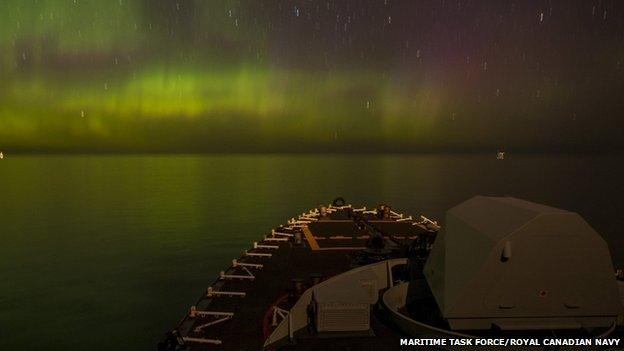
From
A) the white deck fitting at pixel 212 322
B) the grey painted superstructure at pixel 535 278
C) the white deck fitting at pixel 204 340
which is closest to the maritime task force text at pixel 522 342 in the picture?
the grey painted superstructure at pixel 535 278

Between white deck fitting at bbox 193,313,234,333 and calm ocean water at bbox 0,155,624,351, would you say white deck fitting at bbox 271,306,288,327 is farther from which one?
calm ocean water at bbox 0,155,624,351

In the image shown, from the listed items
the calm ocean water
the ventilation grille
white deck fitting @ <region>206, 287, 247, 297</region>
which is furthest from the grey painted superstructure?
the calm ocean water

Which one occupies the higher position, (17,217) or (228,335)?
(228,335)

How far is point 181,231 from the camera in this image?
6194 centimetres

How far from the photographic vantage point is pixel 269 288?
70.2 ft

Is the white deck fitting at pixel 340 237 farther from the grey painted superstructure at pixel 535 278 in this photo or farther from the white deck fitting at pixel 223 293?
the grey painted superstructure at pixel 535 278

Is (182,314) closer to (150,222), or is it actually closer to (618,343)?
(618,343)

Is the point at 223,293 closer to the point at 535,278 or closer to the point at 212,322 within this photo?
the point at 212,322

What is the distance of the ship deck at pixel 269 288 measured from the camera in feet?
49.1

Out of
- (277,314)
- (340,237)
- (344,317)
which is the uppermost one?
(344,317)

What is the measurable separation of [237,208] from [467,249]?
76276 millimetres

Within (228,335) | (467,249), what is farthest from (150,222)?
(467,249)

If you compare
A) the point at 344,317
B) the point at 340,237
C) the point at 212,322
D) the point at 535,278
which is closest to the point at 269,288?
the point at 212,322

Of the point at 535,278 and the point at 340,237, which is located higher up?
the point at 535,278
